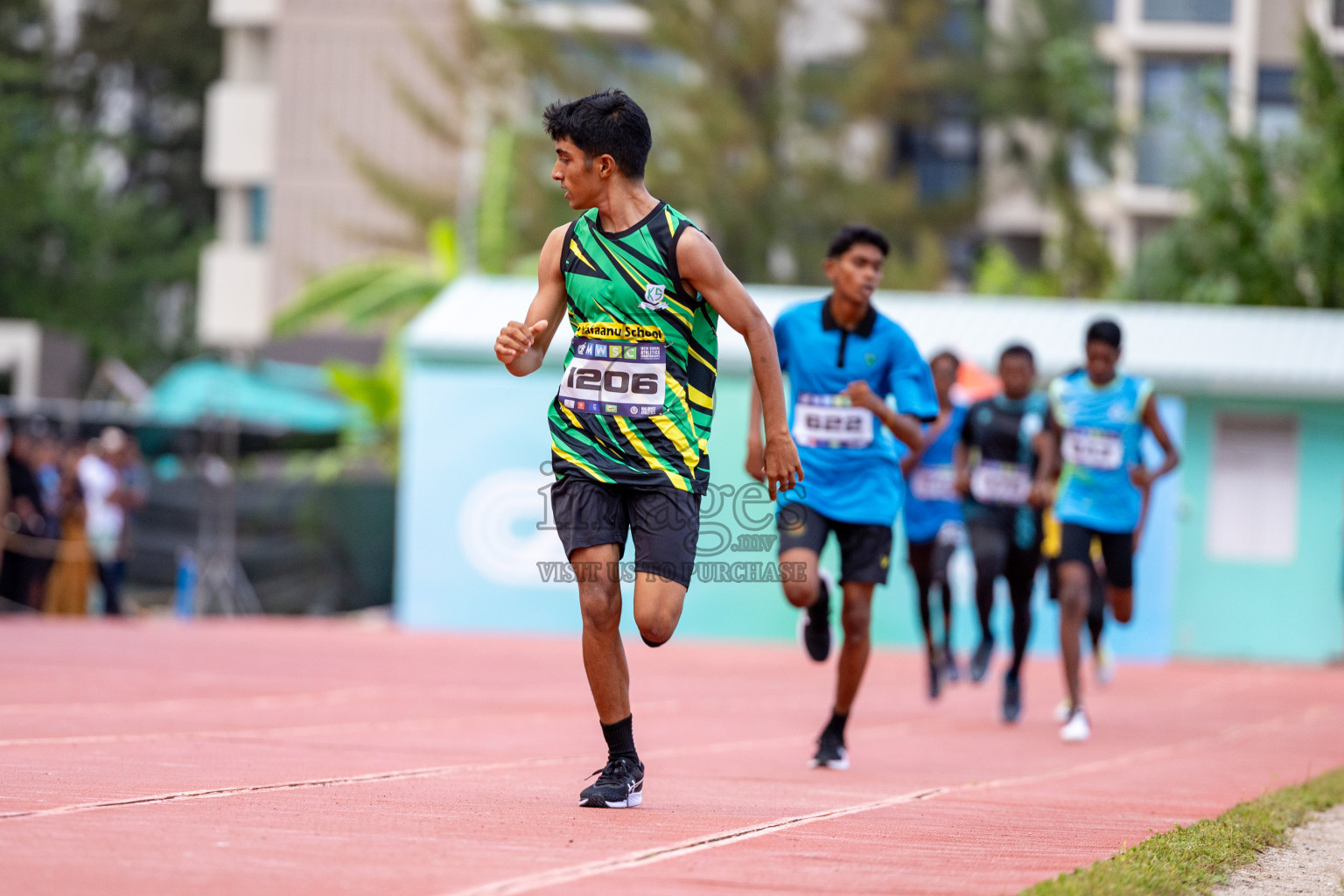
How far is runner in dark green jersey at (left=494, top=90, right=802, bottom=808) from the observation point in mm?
6012

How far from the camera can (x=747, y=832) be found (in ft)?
18.4

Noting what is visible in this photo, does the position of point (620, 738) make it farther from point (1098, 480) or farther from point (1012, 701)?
point (1012, 701)

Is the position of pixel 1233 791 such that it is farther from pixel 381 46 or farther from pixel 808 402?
pixel 381 46

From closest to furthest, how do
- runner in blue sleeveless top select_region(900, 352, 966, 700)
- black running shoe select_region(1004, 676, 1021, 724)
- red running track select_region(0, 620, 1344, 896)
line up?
red running track select_region(0, 620, 1344, 896) → black running shoe select_region(1004, 676, 1021, 724) → runner in blue sleeveless top select_region(900, 352, 966, 700)

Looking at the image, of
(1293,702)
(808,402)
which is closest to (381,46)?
(1293,702)

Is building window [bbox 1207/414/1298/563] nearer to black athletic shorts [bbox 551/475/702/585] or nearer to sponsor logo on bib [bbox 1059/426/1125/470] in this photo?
sponsor logo on bib [bbox 1059/426/1125/470]

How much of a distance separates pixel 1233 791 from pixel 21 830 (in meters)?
5.01

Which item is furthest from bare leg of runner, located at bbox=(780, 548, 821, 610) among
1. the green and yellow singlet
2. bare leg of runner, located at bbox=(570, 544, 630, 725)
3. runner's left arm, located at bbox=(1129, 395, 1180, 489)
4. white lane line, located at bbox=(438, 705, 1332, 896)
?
runner's left arm, located at bbox=(1129, 395, 1180, 489)

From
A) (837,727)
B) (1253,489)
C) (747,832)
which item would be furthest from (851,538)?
(1253,489)

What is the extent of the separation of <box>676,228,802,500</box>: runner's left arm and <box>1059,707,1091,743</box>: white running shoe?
171 inches

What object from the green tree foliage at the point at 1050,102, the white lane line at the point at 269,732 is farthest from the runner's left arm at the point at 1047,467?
the green tree foliage at the point at 1050,102

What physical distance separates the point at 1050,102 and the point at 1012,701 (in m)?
28.4

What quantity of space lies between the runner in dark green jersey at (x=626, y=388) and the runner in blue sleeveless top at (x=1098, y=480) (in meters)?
4.45

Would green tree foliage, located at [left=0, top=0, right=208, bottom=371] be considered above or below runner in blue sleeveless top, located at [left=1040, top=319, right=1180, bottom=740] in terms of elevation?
above
